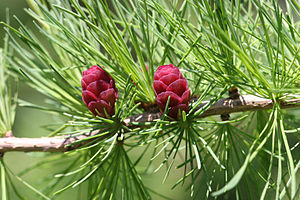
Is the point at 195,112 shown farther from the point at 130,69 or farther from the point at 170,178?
the point at 170,178

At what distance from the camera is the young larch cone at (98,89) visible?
438 mm

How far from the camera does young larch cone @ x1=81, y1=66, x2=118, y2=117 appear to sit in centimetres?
44

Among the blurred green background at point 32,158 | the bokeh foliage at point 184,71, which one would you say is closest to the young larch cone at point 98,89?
the bokeh foliage at point 184,71

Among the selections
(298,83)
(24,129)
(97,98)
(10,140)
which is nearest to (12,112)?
(10,140)

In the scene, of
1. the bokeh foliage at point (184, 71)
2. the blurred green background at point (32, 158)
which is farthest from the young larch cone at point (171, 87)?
the blurred green background at point (32, 158)

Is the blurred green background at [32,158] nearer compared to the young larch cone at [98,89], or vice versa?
the young larch cone at [98,89]

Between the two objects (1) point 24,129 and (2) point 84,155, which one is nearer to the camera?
(2) point 84,155

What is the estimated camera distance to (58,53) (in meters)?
0.58

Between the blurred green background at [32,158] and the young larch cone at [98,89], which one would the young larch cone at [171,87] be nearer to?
the young larch cone at [98,89]

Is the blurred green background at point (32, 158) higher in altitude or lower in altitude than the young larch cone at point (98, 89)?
lower

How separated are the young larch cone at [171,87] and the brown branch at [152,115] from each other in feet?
0.16

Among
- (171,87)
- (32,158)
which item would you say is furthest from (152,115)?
(32,158)

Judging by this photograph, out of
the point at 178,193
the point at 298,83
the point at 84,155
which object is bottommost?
the point at 178,193

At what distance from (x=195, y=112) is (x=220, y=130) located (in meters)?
0.10
